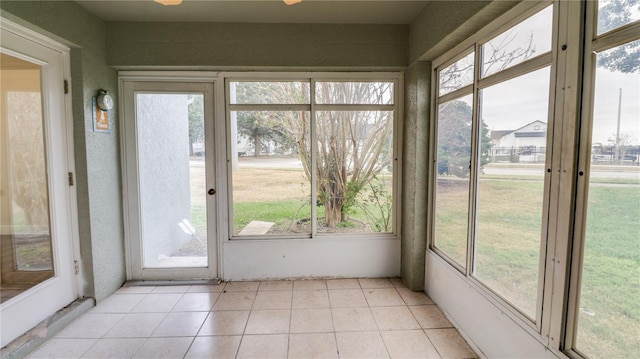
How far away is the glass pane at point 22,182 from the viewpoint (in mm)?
1989

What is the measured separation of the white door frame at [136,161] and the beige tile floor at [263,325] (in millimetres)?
197

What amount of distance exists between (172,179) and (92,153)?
711 millimetres

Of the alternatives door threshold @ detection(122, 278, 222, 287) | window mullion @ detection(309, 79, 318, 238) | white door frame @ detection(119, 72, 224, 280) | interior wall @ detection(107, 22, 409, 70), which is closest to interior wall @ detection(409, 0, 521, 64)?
interior wall @ detection(107, 22, 409, 70)

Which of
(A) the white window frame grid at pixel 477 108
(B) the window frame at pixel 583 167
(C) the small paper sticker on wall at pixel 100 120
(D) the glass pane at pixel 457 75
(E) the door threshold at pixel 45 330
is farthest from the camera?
(C) the small paper sticker on wall at pixel 100 120

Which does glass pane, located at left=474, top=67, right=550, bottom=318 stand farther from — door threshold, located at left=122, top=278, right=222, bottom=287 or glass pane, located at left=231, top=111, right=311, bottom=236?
door threshold, located at left=122, top=278, right=222, bottom=287

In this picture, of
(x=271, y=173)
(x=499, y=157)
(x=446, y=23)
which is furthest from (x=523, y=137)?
(x=271, y=173)

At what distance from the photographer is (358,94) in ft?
9.87

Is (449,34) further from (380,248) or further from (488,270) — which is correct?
(380,248)

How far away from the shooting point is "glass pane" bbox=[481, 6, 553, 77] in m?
1.48

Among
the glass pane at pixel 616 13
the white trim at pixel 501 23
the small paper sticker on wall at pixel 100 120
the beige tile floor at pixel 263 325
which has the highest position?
the white trim at pixel 501 23

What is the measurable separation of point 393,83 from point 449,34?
0.95 meters

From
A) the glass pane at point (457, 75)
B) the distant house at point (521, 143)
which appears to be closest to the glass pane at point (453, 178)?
the glass pane at point (457, 75)

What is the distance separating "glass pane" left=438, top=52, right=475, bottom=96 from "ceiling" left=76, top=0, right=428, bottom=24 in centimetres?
60

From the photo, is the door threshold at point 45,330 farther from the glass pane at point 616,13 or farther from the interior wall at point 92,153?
the glass pane at point 616,13
